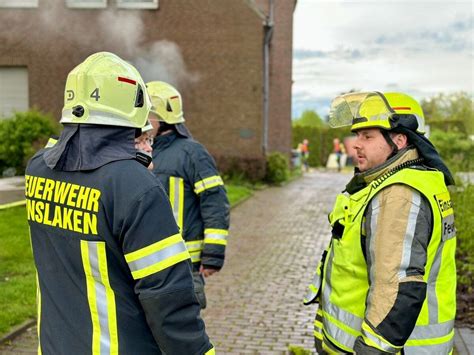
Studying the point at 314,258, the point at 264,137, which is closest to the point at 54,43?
the point at 264,137

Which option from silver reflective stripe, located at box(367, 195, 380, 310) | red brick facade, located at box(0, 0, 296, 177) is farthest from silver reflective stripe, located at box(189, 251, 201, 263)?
red brick facade, located at box(0, 0, 296, 177)

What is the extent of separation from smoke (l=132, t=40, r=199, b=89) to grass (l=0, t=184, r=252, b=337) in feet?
31.3

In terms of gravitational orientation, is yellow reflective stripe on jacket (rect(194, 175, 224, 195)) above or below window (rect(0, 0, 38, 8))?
below

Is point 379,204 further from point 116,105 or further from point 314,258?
point 314,258

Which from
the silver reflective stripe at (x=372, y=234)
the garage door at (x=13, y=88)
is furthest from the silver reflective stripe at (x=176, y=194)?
the garage door at (x=13, y=88)

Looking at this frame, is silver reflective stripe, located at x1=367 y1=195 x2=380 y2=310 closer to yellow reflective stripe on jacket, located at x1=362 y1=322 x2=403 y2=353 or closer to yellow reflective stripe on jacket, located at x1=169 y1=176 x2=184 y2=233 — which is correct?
yellow reflective stripe on jacket, located at x1=362 y1=322 x2=403 y2=353

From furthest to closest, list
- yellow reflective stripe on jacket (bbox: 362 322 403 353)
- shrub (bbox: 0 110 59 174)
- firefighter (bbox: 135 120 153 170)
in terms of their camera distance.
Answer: shrub (bbox: 0 110 59 174) → yellow reflective stripe on jacket (bbox: 362 322 403 353) → firefighter (bbox: 135 120 153 170)

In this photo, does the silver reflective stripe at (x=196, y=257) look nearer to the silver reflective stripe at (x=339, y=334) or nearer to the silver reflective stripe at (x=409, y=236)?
the silver reflective stripe at (x=339, y=334)

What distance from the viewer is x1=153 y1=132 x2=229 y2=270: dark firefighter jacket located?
12.9 feet

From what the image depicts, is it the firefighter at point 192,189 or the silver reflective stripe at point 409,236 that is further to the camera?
the firefighter at point 192,189

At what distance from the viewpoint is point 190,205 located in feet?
13.1

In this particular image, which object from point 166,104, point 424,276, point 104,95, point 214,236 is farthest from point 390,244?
point 166,104

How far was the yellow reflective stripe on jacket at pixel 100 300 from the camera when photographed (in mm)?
1961

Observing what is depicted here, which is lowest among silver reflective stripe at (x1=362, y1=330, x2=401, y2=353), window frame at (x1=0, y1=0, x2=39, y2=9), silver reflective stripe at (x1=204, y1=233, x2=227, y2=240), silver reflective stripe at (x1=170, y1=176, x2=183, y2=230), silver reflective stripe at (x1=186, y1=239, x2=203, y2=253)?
silver reflective stripe at (x1=362, y1=330, x2=401, y2=353)
